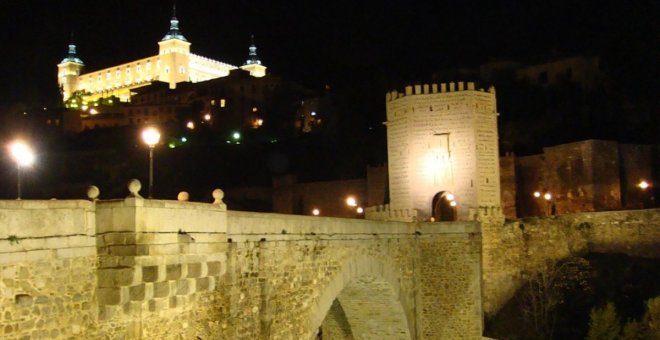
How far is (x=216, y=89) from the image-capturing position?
88.0 m

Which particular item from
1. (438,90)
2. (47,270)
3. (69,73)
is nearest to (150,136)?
(47,270)

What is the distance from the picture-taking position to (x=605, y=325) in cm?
Answer: 2311

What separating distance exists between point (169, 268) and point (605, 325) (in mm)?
17896

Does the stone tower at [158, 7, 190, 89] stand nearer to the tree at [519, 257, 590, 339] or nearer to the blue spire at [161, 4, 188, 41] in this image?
the blue spire at [161, 4, 188, 41]

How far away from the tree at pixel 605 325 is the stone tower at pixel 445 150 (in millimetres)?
6713

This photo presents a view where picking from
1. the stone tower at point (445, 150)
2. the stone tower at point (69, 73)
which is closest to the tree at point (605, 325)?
the stone tower at point (445, 150)

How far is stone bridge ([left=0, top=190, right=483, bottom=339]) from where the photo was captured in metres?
8.26

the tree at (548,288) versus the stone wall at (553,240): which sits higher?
the stone wall at (553,240)

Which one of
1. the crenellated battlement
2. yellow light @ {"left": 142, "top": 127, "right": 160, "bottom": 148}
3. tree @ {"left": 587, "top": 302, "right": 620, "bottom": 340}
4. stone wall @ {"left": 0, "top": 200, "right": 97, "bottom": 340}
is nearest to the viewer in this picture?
stone wall @ {"left": 0, "top": 200, "right": 97, "bottom": 340}

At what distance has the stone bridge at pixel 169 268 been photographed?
826 cm

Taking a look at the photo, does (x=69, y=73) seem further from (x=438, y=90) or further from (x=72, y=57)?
(x=438, y=90)

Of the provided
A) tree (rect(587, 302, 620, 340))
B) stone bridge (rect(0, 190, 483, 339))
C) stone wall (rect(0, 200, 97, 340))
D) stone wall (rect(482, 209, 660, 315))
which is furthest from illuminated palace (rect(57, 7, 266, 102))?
stone wall (rect(0, 200, 97, 340))

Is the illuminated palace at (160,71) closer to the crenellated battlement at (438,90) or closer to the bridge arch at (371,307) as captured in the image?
the crenellated battlement at (438,90)

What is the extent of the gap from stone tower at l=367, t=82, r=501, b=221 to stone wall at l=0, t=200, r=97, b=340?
21.8 m
